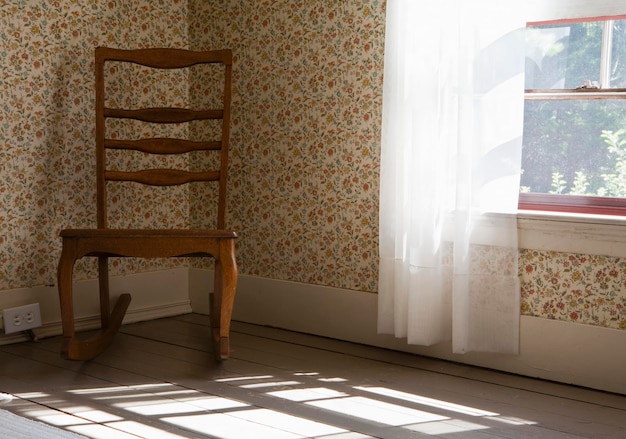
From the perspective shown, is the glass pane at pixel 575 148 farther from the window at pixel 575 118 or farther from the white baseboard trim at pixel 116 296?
the white baseboard trim at pixel 116 296

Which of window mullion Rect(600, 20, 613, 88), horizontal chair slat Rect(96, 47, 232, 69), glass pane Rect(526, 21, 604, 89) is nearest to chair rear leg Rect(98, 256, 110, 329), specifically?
horizontal chair slat Rect(96, 47, 232, 69)

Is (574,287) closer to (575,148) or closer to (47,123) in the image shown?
(575,148)

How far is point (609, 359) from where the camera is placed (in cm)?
245

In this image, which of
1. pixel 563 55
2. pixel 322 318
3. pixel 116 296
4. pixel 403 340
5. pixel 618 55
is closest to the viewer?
pixel 618 55

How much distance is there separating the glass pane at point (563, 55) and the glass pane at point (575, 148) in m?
0.07

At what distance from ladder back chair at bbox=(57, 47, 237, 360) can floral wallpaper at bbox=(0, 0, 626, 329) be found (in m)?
0.14

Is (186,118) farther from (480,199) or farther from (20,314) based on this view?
(480,199)

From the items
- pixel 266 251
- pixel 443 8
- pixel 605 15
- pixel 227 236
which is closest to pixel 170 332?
pixel 266 251

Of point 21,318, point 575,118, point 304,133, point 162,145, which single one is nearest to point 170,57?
point 162,145

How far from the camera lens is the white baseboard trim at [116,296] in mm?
3008

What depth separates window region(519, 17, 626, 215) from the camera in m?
2.52

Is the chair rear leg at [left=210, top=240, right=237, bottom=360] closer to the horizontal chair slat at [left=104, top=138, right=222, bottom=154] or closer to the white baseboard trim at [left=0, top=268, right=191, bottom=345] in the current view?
the horizontal chair slat at [left=104, top=138, right=222, bottom=154]

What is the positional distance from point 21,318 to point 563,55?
2046 mm

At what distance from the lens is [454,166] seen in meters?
2.64
